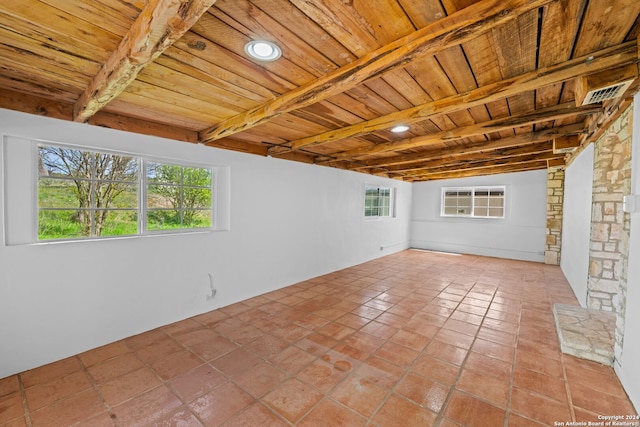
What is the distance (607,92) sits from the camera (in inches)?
67.7

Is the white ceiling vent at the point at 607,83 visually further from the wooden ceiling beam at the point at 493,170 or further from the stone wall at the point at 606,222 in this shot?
the wooden ceiling beam at the point at 493,170

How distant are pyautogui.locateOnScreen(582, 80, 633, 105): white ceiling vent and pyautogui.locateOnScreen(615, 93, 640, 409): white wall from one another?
0.17 m

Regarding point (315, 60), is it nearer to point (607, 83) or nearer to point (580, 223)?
point (607, 83)

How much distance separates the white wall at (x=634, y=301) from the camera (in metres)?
1.68

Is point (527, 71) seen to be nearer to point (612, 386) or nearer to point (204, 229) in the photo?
point (612, 386)

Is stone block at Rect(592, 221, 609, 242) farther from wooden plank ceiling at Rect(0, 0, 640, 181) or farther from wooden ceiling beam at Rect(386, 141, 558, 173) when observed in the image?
wooden ceiling beam at Rect(386, 141, 558, 173)

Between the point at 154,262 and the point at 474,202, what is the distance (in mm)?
7316

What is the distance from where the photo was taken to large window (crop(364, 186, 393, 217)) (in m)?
6.08

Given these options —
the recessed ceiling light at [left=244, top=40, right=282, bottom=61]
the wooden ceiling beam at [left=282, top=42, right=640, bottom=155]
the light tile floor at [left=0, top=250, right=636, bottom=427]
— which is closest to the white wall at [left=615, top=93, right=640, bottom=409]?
the light tile floor at [left=0, top=250, right=636, bottom=427]

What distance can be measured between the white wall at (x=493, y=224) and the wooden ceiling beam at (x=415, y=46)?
651cm

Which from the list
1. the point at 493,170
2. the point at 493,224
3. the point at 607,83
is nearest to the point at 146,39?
the point at 607,83

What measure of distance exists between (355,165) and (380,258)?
251 cm

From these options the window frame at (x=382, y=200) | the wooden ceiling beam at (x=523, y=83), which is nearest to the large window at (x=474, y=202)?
the window frame at (x=382, y=200)

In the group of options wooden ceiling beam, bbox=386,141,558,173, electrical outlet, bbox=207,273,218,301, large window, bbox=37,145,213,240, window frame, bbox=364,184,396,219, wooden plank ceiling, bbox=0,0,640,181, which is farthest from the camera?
window frame, bbox=364,184,396,219
